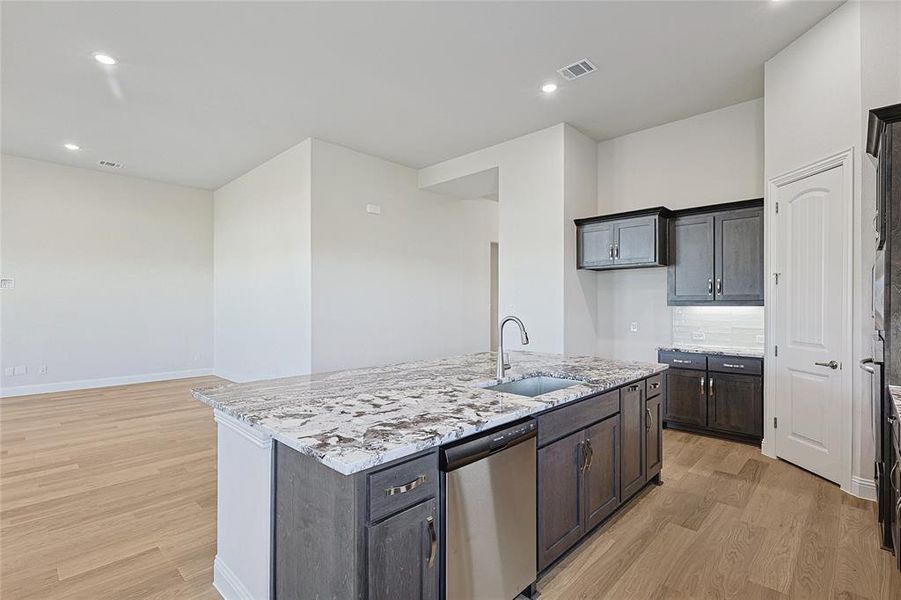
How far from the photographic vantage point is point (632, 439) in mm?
2680

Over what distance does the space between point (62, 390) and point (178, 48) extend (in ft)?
18.0

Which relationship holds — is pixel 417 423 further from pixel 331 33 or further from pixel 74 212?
pixel 74 212

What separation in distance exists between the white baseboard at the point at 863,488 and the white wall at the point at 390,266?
4716 mm

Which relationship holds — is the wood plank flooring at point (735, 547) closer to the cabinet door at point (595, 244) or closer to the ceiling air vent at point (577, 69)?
the cabinet door at point (595, 244)

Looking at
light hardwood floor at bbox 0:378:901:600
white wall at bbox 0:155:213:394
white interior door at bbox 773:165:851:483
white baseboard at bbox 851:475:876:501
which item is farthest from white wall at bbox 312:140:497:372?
white baseboard at bbox 851:475:876:501

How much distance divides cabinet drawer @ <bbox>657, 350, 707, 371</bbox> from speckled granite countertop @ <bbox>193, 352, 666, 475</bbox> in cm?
164

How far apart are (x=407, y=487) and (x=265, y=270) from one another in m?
5.51

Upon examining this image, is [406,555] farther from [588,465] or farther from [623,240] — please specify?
[623,240]

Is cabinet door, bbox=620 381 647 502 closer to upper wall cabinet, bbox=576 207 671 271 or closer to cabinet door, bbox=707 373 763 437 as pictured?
cabinet door, bbox=707 373 763 437

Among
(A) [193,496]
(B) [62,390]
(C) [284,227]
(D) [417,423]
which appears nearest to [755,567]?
(D) [417,423]

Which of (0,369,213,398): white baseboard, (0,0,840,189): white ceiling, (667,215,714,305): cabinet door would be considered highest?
(0,0,840,189): white ceiling

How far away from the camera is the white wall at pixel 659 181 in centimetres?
436

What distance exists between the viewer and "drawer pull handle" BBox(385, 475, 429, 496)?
1.33m

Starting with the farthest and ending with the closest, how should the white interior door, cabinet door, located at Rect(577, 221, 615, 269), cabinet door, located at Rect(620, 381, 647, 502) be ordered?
cabinet door, located at Rect(577, 221, 615, 269), the white interior door, cabinet door, located at Rect(620, 381, 647, 502)
